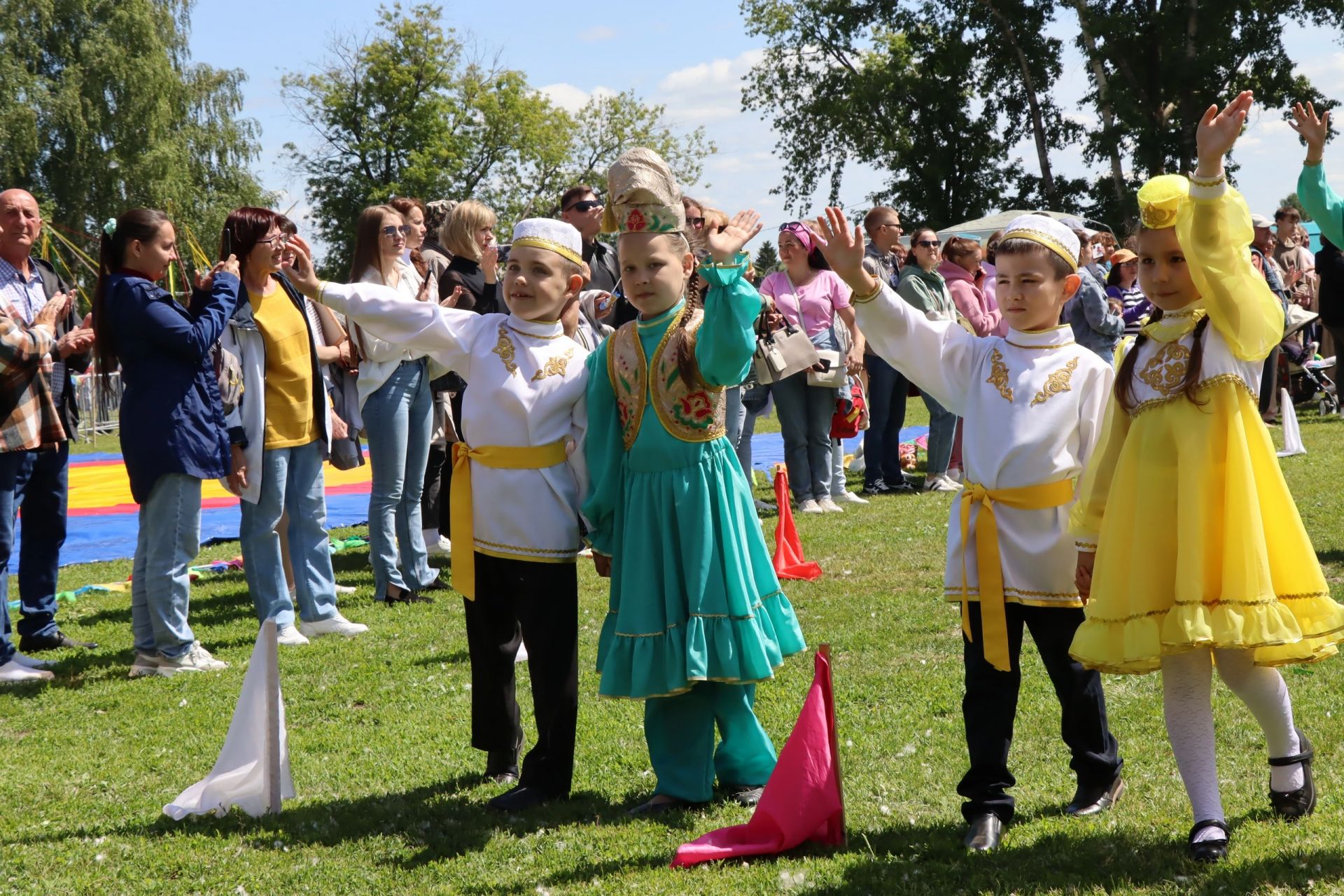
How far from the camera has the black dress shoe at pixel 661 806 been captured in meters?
4.11

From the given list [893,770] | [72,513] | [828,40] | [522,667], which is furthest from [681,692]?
[828,40]

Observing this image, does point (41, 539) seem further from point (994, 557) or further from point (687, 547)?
point (994, 557)

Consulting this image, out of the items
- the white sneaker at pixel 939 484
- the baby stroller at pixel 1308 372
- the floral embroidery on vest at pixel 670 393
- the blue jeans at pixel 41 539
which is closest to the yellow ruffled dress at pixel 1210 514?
the floral embroidery on vest at pixel 670 393

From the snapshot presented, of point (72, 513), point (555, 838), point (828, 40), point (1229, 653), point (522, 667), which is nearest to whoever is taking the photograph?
point (1229, 653)

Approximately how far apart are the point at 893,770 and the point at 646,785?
83 centimetres

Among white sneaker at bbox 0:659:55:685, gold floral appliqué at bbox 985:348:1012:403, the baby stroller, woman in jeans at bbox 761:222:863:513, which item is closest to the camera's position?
gold floral appliqué at bbox 985:348:1012:403

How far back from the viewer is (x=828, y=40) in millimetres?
39625

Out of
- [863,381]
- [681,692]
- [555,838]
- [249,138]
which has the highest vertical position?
[249,138]

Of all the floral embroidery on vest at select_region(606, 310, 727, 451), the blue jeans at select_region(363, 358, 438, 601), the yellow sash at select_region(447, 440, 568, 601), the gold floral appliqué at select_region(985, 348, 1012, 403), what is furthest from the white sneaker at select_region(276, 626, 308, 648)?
the gold floral appliqué at select_region(985, 348, 1012, 403)

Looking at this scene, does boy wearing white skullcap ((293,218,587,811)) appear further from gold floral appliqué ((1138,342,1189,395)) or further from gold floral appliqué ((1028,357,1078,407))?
gold floral appliqué ((1138,342,1189,395))

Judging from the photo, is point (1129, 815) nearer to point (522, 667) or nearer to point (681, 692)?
point (681, 692)

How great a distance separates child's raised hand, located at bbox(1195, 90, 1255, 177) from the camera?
10.8 ft

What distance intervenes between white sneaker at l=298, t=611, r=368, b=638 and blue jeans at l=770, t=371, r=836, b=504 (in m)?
4.16

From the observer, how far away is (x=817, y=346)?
9922mm
